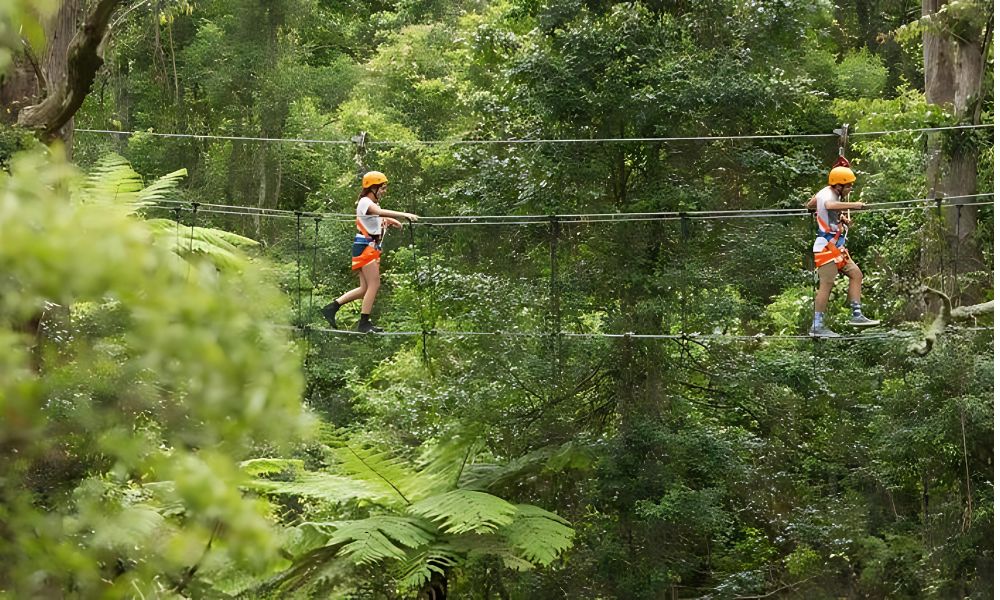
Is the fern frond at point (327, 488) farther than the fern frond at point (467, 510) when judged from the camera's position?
Yes

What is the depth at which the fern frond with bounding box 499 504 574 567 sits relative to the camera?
7.99 meters

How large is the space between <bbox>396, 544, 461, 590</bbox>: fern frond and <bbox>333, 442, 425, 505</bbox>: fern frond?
0.50 m

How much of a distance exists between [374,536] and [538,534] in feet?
3.53

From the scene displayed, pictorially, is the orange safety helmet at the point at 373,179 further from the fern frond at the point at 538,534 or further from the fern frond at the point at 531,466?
the fern frond at the point at 531,466

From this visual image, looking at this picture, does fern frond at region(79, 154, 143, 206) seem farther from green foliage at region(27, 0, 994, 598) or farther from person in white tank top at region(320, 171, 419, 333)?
green foliage at region(27, 0, 994, 598)

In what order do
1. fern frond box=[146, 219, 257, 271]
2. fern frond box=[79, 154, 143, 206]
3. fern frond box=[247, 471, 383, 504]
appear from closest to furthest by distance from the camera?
fern frond box=[146, 219, 257, 271]
fern frond box=[79, 154, 143, 206]
fern frond box=[247, 471, 383, 504]

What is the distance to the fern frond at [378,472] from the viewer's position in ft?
28.9

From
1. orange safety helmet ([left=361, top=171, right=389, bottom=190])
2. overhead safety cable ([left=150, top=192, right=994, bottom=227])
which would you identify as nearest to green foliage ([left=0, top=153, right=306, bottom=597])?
overhead safety cable ([left=150, top=192, right=994, bottom=227])

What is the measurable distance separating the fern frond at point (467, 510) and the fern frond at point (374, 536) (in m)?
0.13

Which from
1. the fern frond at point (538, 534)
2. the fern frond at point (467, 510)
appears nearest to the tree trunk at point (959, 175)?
the fern frond at point (538, 534)

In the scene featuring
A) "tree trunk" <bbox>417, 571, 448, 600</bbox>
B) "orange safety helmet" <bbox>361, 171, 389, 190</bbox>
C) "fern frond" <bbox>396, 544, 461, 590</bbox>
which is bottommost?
"tree trunk" <bbox>417, 571, 448, 600</bbox>

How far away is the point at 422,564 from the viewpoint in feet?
27.2

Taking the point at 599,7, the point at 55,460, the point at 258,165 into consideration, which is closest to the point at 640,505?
the point at 599,7

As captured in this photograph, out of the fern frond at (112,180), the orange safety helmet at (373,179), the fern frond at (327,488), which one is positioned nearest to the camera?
the fern frond at (112,180)
